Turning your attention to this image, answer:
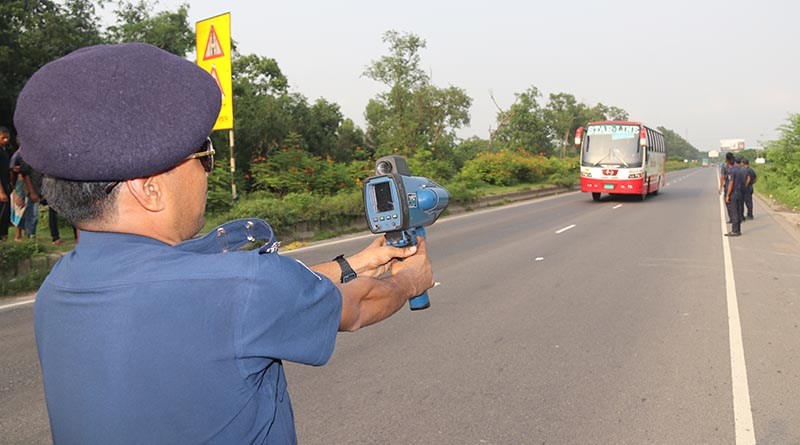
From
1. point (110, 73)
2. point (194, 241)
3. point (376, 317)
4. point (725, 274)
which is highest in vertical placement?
point (110, 73)

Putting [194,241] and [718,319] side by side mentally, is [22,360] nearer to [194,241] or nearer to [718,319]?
[194,241]

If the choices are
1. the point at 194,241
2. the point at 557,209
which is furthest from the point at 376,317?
the point at 557,209

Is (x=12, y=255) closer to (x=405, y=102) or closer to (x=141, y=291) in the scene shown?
(x=141, y=291)

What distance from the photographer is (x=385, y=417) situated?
3.70 metres

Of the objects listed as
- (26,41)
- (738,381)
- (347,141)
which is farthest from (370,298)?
(347,141)

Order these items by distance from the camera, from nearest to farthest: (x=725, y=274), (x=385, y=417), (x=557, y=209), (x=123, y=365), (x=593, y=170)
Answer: (x=123, y=365), (x=385, y=417), (x=725, y=274), (x=557, y=209), (x=593, y=170)

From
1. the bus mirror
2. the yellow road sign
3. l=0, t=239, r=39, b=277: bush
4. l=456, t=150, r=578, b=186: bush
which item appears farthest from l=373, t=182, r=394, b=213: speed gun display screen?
l=456, t=150, r=578, b=186: bush

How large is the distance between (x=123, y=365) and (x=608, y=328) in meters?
5.29

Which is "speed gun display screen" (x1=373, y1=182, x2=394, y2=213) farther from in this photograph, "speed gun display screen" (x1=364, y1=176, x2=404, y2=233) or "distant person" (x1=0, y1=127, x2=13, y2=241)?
"distant person" (x1=0, y1=127, x2=13, y2=241)

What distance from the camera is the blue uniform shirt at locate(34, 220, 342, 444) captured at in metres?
1.06

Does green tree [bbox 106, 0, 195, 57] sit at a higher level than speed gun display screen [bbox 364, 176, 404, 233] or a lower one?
higher

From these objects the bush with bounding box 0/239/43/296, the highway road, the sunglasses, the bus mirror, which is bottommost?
the highway road

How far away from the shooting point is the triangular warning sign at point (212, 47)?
1216 centimetres

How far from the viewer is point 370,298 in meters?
1.45
